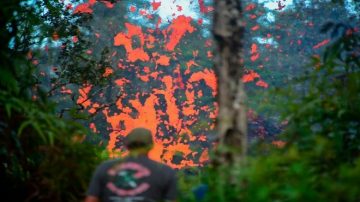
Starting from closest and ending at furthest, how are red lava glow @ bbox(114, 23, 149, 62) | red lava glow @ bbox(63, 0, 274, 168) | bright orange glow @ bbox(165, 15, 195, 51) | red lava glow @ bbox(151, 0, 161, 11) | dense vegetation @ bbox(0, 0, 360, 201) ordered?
dense vegetation @ bbox(0, 0, 360, 201) < red lava glow @ bbox(63, 0, 274, 168) < red lava glow @ bbox(114, 23, 149, 62) < bright orange glow @ bbox(165, 15, 195, 51) < red lava glow @ bbox(151, 0, 161, 11)

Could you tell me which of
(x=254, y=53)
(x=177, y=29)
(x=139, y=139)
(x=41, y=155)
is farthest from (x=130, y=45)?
(x=139, y=139)

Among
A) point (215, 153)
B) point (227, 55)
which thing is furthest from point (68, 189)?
point (227, 55)

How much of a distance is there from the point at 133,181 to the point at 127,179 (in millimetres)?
59

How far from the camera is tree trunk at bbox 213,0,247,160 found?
4.09 m

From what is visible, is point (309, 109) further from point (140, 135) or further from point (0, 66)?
point (0, 66)

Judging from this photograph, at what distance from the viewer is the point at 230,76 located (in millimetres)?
4242

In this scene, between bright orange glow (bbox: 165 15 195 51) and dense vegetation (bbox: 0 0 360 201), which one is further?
bright orange glow (bbox: 165 15 195 51)

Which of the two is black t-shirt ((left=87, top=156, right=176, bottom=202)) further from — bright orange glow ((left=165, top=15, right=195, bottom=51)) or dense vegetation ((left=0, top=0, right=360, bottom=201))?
bright orange glow ((left=165, top=15, right=195, bottom=51))

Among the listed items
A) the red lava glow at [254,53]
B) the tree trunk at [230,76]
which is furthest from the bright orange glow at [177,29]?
the tree trunk at [230,76]

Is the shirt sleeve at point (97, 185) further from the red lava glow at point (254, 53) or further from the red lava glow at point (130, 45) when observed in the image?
the red lava glow at point (130, 45)

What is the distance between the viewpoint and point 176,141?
32.8 metres

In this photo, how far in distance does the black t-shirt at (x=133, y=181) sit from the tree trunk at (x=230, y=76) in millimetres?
643

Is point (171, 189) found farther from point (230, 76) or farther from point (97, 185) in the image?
point (230, 76)

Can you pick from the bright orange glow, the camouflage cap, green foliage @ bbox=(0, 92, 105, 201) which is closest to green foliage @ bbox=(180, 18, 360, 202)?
the camouflage cap
